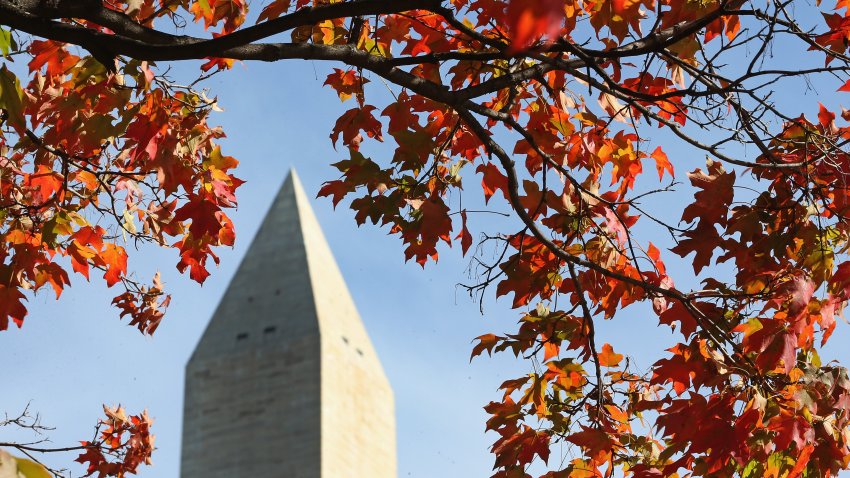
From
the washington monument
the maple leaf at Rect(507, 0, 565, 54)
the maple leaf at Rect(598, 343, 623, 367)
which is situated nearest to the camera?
the maple leaf at Rect(507, 0, 565, 54)

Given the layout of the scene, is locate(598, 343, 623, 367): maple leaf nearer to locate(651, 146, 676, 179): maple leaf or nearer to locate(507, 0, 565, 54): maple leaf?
locate(651, 146, 676, 179): maple leaf

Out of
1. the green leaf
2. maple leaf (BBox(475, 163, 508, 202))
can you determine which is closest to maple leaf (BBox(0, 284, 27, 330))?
maple leaf (BBox(475, 163, 508, 202))

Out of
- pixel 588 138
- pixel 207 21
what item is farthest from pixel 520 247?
pixel 207 21

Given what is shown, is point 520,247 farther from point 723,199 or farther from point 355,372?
point 355,372

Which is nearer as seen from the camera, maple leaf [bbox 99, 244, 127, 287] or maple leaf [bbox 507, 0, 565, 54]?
maple leaf [bbox 507, 0, 565, 54]

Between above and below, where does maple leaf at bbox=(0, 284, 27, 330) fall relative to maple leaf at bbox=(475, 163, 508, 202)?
below

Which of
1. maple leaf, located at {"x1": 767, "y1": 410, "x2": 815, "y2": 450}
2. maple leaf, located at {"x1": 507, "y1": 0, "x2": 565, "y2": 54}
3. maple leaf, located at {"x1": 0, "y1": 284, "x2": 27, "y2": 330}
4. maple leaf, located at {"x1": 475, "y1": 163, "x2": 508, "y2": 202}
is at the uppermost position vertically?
maple leaf, located at {"x1": 475, "y1": 163, "x2": 508, "y2": 202}

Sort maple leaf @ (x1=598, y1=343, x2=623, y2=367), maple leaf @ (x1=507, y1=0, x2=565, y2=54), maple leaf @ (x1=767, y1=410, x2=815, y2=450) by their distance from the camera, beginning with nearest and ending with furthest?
maple leaf @ (x1=507, y1=0, x2=565, y2=54)
maple leaf @ (x1=767, y1=410, x2=815, y2=450)
maple leaf @ (x1=598, y1=343, x2=623, y2=367)

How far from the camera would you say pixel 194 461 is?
54.2ft

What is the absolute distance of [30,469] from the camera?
1.24 meters

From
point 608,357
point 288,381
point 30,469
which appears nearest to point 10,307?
point 608,357

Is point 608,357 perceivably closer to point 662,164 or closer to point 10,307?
point 662,164

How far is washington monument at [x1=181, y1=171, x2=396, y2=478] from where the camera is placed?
15992 millimetres

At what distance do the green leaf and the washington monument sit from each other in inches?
561
